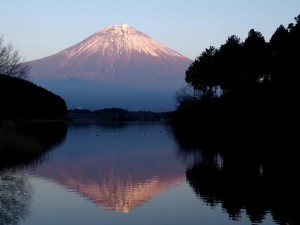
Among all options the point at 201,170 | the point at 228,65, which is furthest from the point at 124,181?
the point at 228,65

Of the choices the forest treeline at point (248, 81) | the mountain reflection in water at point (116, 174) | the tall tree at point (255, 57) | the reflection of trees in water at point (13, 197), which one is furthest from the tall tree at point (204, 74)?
the reflection of trees in water at point (13, 197)

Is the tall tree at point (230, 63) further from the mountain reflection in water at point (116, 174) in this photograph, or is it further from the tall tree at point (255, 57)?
the mountain reflection in water at point (116, 174)

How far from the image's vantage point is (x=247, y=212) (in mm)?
14070

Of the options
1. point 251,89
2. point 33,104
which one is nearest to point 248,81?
point 251,89

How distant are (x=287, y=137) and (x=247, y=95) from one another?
22.3 feet

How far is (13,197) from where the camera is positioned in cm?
1561

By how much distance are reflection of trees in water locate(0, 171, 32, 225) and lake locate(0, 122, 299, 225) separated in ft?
0.08

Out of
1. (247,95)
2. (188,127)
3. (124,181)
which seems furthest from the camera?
Result: (188,127)

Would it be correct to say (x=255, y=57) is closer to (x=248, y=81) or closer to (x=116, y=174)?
(x=248, y=81)

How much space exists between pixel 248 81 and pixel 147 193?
31335mm

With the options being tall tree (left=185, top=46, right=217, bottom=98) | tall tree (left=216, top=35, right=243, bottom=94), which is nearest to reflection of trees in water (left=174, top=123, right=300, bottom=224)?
tall tree (left=216, top=35, right=243, bottom=94)

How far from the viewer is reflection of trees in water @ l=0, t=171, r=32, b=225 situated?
12991 millimetres

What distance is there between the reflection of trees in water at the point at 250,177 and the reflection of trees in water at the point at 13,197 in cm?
506

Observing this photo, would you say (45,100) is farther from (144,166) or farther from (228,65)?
(144,166)
